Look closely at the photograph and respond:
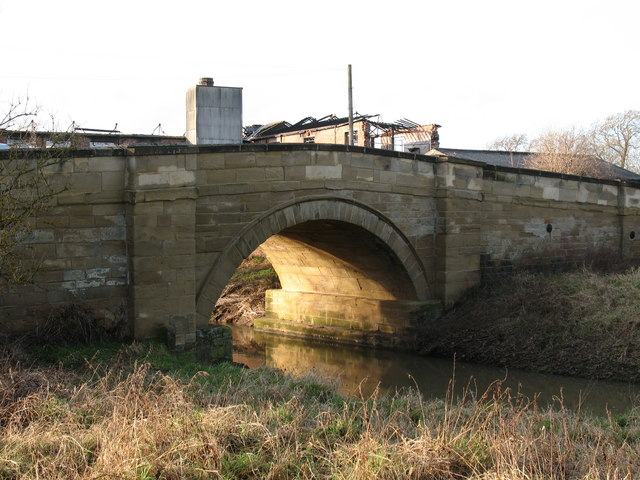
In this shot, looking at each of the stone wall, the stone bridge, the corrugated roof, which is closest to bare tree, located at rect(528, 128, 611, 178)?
the corrugated roof

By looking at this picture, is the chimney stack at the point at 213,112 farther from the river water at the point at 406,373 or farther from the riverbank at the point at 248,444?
the riverbank at the point at 248,444

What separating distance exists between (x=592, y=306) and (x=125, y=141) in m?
14.0

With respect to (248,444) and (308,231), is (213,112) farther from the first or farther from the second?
(248,444)

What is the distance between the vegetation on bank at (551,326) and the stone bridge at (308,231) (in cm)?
66

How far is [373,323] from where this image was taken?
14.9 meters

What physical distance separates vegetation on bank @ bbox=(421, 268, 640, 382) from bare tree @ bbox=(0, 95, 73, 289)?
25.8 feet

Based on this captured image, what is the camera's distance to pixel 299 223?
11797 millimetres

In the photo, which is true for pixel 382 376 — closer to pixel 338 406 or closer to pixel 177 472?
pixel 338 406

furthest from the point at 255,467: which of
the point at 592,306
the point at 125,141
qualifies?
the point at 125,141

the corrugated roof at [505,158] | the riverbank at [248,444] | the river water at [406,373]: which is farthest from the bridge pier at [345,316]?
the corrugated roof at [505,158]

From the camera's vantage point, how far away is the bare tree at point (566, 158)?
26.3 meters

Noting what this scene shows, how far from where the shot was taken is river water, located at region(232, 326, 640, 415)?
10172mm

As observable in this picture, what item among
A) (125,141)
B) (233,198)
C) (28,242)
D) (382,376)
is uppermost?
(125,141)

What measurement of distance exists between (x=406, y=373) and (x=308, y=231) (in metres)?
3.46
